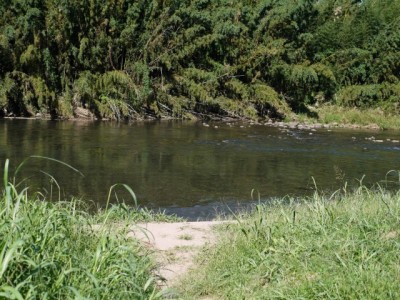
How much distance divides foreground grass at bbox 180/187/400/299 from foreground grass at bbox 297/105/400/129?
25655mm

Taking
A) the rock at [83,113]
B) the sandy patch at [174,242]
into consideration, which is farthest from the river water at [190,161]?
the rock at [83,113]

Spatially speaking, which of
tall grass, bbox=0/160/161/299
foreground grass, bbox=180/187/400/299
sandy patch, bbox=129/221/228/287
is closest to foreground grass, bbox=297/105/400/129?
sandy patch, bbox=129/221/228/287

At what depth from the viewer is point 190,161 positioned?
15.2m

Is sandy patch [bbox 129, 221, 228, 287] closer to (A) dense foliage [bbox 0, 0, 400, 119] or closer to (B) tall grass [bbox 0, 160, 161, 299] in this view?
(B) tall grass [bbox 0, 160, 161, 299]

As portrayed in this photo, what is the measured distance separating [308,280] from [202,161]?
36.4 feet

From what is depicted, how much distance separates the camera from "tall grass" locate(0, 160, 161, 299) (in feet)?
11.1

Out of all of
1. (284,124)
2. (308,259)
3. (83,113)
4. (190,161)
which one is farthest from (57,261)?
(284,124)

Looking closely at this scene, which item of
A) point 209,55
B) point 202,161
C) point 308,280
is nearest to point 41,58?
point 209,55

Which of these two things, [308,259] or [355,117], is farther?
[355,117]

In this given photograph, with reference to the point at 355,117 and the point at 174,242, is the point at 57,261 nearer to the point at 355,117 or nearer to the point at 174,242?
the point at 174,242

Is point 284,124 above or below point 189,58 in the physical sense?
below

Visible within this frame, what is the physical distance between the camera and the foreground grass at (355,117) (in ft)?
100

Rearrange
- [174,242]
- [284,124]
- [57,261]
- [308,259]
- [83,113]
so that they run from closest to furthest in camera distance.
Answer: [57,261] → [308,259] → [174,242] → [83,113] → [284,124]

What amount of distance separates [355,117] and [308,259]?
28.0 meters
